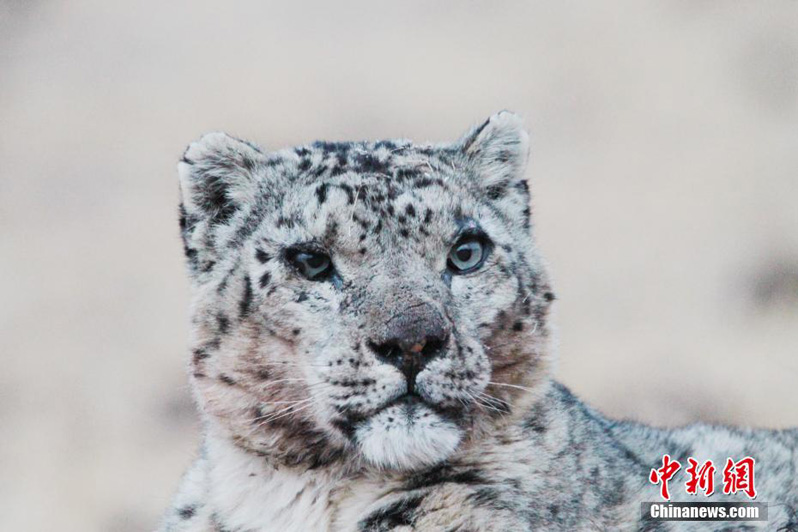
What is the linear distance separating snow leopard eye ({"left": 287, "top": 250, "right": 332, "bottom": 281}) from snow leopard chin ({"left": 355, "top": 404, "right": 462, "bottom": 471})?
0.72 m

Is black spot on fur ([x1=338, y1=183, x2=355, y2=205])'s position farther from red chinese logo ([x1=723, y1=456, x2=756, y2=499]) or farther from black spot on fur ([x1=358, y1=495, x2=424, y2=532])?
red chinese logo ([x1=723, y1=456, x2=756, y2=499])

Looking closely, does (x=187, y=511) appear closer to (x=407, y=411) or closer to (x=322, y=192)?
(x=407, y=411)

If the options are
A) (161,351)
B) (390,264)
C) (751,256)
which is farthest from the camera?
(751,256)

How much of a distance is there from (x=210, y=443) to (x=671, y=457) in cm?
218

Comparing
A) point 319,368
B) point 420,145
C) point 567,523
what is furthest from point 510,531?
point 420,145

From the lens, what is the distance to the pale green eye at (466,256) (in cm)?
477

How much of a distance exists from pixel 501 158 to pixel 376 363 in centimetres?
163

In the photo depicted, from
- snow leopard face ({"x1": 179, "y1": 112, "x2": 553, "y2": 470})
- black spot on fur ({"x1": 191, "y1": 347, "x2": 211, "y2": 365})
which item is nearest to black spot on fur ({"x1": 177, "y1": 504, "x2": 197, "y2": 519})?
snow leopard face ({"x1": 179, "y1": 112, "x2": 553, "y2": 470})

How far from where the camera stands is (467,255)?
4805 mm

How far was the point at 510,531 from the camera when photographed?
428 centimetres

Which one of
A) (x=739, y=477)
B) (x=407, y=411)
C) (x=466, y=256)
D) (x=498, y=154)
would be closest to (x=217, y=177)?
(x=466, y=256)

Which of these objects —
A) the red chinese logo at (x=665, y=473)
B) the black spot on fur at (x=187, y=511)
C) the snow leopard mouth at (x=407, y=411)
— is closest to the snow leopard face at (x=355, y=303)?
the snow leopard mouth at (x=407, y=411)

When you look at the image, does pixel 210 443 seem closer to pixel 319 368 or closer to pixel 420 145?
pixel 319 368

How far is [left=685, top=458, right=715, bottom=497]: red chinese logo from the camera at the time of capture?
4.99 metres
